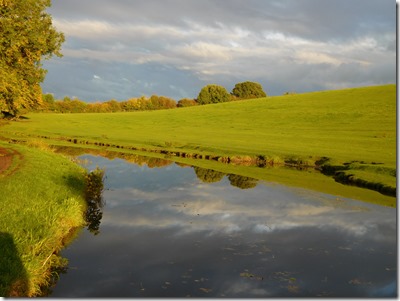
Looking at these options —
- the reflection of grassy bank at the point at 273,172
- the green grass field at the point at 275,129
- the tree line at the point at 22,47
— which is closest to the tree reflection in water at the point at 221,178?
the reflection of grassy bank at the point at 273,172

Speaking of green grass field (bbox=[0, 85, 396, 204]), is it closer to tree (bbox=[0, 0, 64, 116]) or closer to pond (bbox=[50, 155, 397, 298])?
pond (bbox=[50, 155, 397, 298])

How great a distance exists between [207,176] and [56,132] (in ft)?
170

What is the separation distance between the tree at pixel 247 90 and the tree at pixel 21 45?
150350mm

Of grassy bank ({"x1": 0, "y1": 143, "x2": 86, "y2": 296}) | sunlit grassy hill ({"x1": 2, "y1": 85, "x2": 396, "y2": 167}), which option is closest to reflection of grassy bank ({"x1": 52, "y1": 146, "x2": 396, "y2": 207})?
sunlit grassy hill ({"x1": 2, "y1": 85, "x2": 396, "y2": 167})

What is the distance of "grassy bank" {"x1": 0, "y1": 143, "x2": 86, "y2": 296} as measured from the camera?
45.2 ft

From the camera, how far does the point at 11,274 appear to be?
13328 millimetres

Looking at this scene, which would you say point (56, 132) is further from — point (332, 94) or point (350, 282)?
point (350, 282)

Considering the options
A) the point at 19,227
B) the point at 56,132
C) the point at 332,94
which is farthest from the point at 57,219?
the point at 332,94

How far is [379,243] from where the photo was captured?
2112cm

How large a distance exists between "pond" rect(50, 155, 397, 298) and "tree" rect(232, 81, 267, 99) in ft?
521

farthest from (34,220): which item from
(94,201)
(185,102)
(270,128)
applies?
(185,102)

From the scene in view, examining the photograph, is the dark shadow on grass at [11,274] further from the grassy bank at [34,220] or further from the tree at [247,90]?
the tree at [247,90]

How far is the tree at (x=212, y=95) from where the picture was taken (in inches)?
6649

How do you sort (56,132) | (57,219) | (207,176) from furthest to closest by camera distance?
(56,132) → (207,176) → (57,219)
